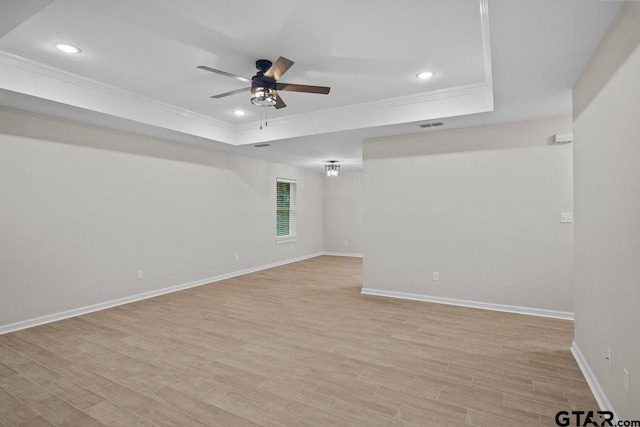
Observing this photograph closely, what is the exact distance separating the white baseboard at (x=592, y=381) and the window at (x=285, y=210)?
19.9 ft

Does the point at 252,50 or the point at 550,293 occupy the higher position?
the point at 252,50

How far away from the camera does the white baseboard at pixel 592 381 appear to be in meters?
2.04

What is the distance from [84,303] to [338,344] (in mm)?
3491

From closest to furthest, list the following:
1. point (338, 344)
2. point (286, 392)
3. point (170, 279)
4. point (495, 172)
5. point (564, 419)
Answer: point (564, 419), point (286, 392), point (338, 344), point (495, 172), point (170, 279)

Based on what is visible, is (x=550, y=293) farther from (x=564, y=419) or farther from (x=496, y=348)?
(x=564, y=419)

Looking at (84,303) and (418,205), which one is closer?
(84,303)

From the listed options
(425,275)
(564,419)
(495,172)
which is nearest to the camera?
(564,419)

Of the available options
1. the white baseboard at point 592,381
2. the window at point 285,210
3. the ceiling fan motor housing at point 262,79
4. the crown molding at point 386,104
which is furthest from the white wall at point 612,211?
the window at point 285,210

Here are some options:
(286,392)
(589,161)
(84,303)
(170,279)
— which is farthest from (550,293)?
(84,303)

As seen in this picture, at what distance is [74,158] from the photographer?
413cm

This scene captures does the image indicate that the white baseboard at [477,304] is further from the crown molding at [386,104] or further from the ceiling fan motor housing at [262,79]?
the ceiling fan motor housing at [262,79]

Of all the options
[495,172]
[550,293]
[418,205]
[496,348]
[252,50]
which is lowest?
[496,348]

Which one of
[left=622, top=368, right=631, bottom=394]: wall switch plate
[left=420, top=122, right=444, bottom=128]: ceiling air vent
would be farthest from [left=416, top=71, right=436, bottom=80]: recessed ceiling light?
[left=622, top=368, right=631, bottom=394]: wall switch plate

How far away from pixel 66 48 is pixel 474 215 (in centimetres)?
502
